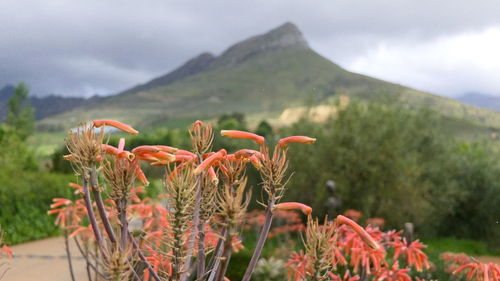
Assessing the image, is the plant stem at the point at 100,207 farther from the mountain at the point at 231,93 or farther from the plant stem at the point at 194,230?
the mountain at the point at 231,93

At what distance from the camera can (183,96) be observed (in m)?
156

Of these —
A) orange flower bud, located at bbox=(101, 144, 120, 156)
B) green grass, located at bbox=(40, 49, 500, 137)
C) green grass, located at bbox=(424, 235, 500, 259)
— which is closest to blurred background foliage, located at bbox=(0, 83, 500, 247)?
green grass, located at bbox=(424, 235, 500, 259)

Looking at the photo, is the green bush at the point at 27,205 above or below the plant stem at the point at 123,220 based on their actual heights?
below

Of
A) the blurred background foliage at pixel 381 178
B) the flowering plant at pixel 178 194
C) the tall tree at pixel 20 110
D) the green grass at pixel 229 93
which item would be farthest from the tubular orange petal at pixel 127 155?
the green grass at pixel 229 93

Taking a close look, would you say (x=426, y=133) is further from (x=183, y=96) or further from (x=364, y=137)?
(x=183, y=96)

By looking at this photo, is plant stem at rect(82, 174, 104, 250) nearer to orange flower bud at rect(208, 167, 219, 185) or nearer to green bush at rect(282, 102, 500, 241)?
orange flower bud at rect(208, 167, 219, 185)

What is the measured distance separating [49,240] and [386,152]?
10.4 meters

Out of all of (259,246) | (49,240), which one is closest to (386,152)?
(49,240)

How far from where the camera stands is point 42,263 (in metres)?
8.80

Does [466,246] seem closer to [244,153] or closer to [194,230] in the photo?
[244,153]

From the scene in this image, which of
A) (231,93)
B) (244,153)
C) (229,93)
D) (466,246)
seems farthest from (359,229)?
(229,93)

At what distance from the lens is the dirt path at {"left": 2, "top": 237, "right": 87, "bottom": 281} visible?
7.63 metres

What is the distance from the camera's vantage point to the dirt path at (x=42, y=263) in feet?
25.0

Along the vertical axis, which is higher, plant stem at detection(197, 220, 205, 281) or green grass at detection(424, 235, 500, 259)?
plant stem at detection(197, 220, 205, 281)
